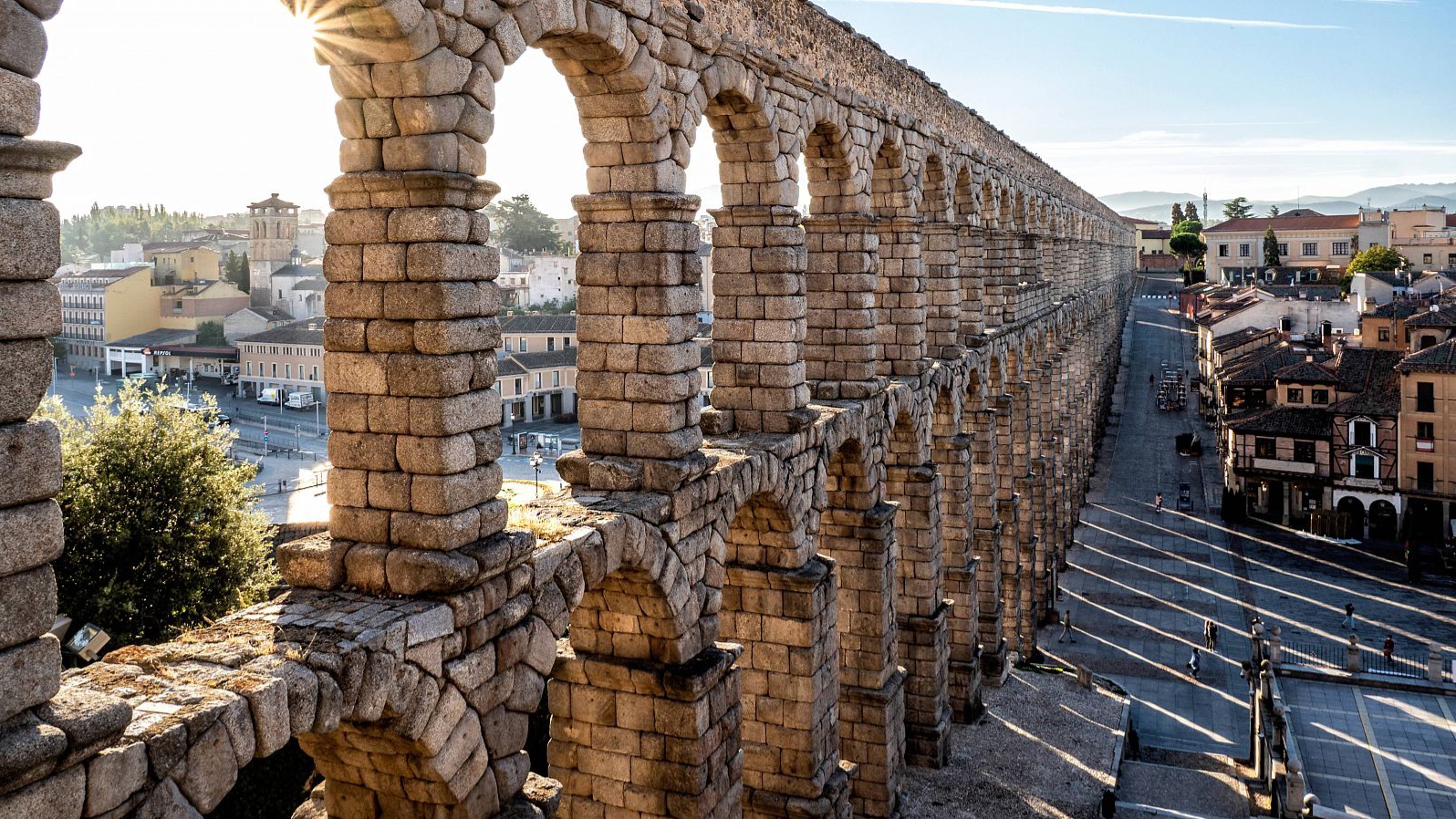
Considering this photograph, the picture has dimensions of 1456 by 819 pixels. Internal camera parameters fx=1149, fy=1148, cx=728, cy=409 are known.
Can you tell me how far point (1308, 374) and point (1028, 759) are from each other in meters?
34.3

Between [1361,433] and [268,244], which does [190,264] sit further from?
[1361,433]

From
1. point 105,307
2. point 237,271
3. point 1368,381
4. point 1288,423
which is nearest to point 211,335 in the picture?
point 105,307

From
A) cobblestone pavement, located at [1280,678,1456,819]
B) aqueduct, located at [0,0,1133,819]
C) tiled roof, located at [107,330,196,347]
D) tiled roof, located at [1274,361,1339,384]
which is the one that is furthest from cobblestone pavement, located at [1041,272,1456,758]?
tiled roof, located at [107,330,196,347]

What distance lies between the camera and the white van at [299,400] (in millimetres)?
52531

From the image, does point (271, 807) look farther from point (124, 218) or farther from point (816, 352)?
point (124, 218)

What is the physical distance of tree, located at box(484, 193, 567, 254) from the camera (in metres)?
94.8

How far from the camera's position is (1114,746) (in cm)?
2566

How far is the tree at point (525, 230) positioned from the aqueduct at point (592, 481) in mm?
74275

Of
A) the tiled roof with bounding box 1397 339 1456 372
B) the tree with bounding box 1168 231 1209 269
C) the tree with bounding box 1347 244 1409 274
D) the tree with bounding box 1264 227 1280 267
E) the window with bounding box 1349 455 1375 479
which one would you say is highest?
the tree with bounding box 1168 231 1209 269

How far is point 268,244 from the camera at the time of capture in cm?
5512

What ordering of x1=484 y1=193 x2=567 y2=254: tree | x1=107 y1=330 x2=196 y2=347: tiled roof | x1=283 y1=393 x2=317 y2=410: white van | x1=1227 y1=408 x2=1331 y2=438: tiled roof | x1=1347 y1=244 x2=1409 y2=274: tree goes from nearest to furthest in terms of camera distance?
x1=107 y1=330 x2=196 y2=347: tiled roof
x1=1227 y1=408 x2=1331 y2=438: tiled roof
x1=283 y1=393 x2=317 y2=410: white van
x1=1347 y1=244 x2=1409 y2=274: tree
x1=484 y1=193 x2=567 y2=254: tree

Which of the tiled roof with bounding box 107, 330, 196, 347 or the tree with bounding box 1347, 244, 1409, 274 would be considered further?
the tree with bounding box 1347, 244, 1409, 274

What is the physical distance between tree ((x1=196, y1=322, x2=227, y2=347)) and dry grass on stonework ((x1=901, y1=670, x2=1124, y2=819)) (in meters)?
40.3

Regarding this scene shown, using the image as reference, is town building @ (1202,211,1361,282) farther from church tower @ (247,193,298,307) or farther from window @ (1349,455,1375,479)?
church tower @ (247,193,298,307)
